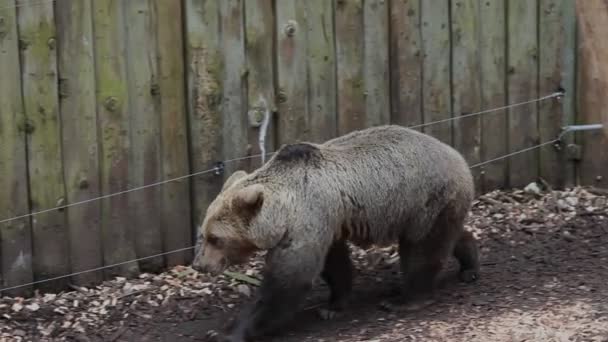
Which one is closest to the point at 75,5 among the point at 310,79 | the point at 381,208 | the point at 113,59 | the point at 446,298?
the point at 113,59

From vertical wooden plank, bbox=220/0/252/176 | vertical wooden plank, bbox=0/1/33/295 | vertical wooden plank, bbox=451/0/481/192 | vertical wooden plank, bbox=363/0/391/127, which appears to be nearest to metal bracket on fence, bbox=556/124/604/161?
vertical wooden plank, bbox=451/0/481/192

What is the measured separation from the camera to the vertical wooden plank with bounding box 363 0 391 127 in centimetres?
881

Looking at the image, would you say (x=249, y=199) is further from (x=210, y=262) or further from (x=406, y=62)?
(x=406, y=62)

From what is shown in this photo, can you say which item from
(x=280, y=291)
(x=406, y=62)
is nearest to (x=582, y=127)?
(x=406, y=62)

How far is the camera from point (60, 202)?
7.93 m

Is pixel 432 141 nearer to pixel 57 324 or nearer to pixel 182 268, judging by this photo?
pixel 182 268

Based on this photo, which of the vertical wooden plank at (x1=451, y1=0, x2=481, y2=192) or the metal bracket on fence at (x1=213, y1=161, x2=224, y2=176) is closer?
the metal bracket on fence at (x1=213, y1=161, x2=224, y2=176)

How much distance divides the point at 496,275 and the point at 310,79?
1.97 meters

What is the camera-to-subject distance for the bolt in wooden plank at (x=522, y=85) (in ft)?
30.7

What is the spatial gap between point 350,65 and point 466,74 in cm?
103

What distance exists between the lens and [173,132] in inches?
325

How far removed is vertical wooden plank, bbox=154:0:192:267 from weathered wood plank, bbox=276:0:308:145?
739mm

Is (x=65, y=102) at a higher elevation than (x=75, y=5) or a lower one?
lower

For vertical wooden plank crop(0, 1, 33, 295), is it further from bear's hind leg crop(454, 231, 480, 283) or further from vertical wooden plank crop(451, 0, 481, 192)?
vertical wooden plank crop(451, 0, 481, 192)
